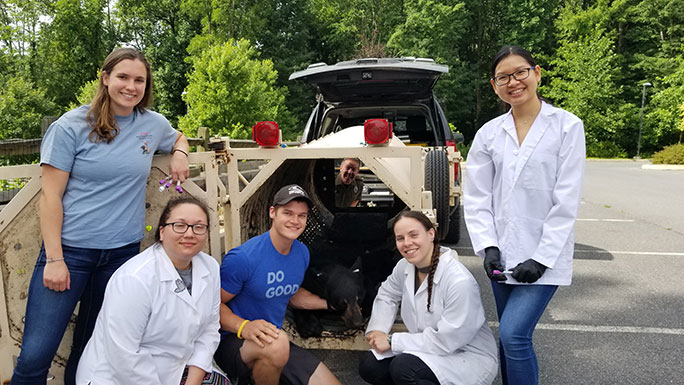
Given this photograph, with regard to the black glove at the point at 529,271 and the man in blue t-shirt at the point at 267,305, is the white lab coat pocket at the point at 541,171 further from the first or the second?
the man in blue t-shirt at the point at 267,305

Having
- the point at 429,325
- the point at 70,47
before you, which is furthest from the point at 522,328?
the point at 70,47

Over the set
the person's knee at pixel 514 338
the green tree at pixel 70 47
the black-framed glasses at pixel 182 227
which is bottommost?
the person's knee at pixel 514 338

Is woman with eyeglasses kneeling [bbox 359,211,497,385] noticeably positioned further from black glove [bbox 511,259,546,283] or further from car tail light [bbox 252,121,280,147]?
car tail light [bbox 252,121,280,147]

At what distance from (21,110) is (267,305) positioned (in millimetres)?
24729

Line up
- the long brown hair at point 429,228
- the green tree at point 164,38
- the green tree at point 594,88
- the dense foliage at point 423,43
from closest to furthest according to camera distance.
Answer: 1. the long brown hair at point 429,228
2. the green tree at point 164,38
3. the dense foliage at point 423,43
4. the green tree at point 594,88

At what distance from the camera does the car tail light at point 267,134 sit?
9.95ft

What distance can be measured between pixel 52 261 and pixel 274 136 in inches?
55.2

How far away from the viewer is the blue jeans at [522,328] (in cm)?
222

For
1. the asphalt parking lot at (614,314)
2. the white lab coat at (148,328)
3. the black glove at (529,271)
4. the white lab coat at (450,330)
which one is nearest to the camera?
the white lab coat at (148,328)

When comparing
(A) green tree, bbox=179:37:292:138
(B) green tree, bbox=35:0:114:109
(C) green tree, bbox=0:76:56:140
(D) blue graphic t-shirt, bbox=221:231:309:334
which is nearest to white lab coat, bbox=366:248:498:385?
(D) blue graphic t-shirt, bbox=221:231:309:334

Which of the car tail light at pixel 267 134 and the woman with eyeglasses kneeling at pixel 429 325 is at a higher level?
the car tail light at pixel 267 134

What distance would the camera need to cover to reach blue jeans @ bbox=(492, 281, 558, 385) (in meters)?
2.22

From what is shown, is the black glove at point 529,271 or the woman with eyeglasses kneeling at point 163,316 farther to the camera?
the black glove at point 529,271

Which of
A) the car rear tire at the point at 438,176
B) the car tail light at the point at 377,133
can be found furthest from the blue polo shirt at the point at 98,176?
the car rear tire at the point at 438,176
